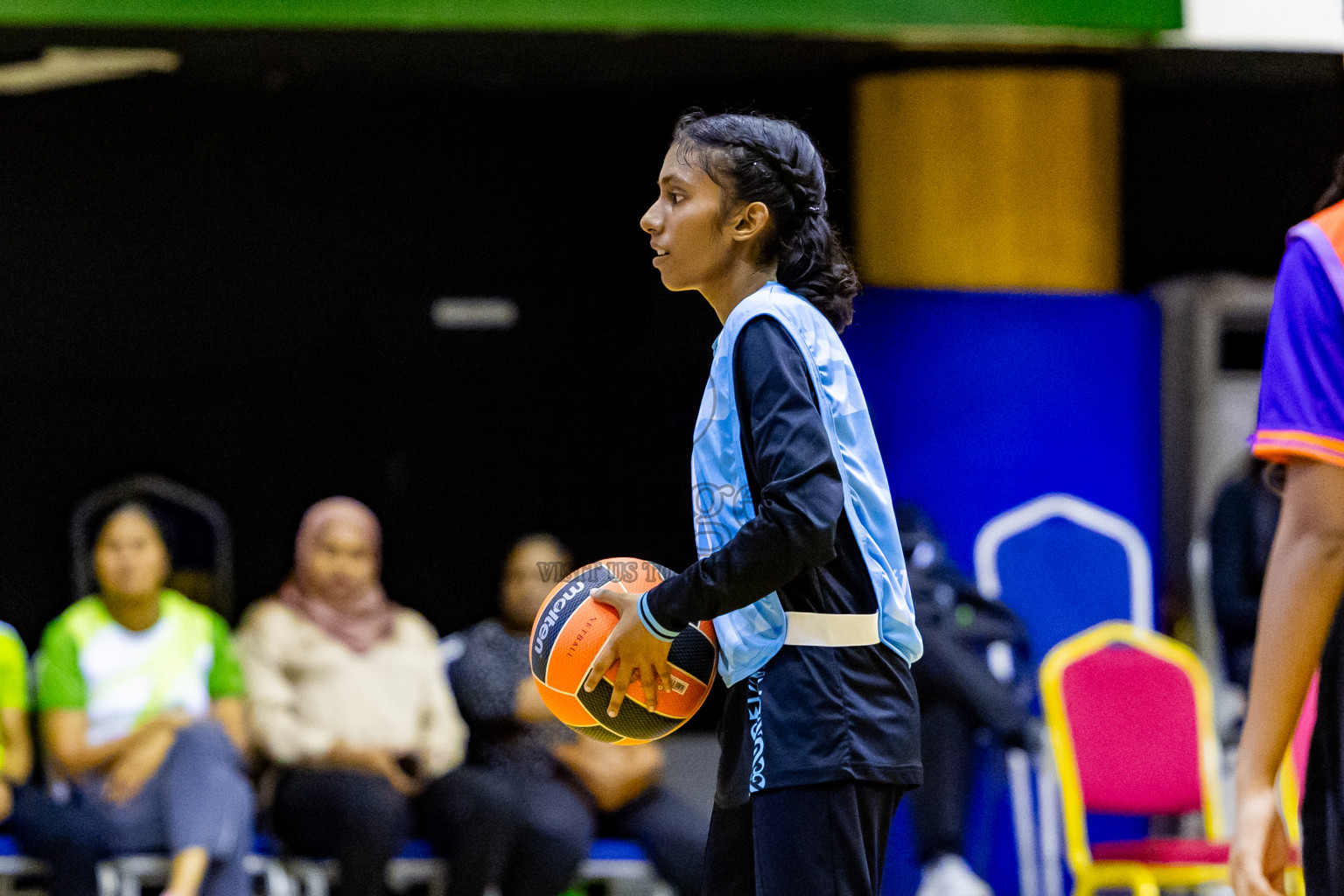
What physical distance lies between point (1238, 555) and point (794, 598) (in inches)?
177

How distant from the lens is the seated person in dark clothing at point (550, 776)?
16.6 ft

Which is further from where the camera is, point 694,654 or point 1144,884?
point 1144,884

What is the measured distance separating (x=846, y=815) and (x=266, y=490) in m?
7.07

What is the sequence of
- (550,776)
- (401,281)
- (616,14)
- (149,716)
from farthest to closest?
(401,281) < (616,14) < (550,776) < (149,716)

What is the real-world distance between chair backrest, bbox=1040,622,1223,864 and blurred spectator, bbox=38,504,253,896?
2674mm

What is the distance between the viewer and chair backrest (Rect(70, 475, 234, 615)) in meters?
8.21

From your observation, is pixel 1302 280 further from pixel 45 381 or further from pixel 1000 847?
pixel 45 381

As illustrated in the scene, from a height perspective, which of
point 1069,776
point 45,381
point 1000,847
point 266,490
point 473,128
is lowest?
point 1000,847

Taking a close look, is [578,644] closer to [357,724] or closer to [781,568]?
[781,568]

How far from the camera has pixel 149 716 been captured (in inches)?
201

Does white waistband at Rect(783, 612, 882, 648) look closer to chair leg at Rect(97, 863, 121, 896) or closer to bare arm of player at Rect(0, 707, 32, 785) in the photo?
chair leg at Rect(97, 863, 121, 896)

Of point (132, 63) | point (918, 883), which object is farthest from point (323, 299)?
point (918, 883)

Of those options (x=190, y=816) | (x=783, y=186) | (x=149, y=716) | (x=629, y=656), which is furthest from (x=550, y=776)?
(x=783, y=186)

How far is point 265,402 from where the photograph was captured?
8914mm
